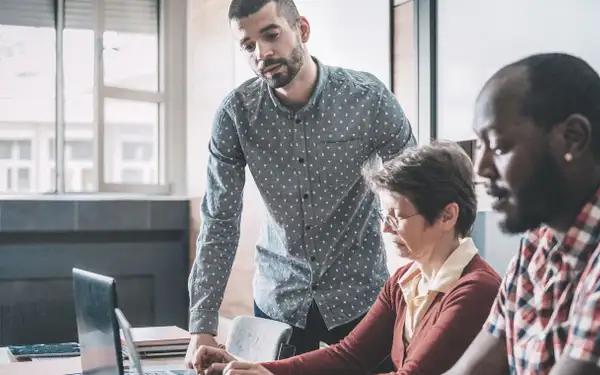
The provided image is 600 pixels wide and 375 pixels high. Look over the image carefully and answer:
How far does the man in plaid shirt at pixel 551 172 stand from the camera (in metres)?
1.08

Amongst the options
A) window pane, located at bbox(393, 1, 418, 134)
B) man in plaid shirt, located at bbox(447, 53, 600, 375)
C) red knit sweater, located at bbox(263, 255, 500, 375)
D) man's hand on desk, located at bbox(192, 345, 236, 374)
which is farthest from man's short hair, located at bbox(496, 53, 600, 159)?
window pane, located at bbox(393, 1, 418, 134)

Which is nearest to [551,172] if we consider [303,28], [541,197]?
[541,197]

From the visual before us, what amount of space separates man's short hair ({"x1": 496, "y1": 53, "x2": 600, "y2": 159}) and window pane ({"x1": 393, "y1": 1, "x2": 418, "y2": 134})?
6.30 feet

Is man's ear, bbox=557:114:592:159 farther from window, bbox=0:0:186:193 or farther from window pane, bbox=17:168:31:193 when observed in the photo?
window pane, bbox=17:168:31:193

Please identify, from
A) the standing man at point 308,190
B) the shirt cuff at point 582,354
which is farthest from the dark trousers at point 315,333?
the shirt cuff at point 582,354

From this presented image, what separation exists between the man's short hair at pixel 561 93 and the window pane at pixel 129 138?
12.8 ft

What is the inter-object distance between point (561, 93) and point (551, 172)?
100mm

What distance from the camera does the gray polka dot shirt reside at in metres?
2.24

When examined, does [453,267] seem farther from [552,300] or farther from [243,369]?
[552,300]

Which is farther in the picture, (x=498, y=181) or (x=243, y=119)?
(x=243, y=119)

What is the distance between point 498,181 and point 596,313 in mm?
230

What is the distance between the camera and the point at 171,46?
16.7ft

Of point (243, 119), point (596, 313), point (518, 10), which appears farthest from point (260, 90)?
point (596, 313)

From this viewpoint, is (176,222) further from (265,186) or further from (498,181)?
(498,181)
